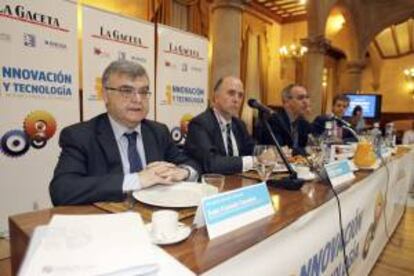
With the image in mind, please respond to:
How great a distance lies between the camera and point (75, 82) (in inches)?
110

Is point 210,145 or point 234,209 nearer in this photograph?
point 234,209

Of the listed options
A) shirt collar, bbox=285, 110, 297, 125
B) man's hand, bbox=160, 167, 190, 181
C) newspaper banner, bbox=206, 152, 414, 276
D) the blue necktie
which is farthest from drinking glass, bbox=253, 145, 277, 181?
shirt collar, bbox=285, 110, 297, 125

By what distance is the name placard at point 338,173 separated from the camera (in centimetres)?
146

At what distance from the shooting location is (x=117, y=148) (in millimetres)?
1455

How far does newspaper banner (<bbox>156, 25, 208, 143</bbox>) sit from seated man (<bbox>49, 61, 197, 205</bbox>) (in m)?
2.08

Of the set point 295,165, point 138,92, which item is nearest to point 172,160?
point 138,92

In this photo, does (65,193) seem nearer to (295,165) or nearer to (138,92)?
(138,92)

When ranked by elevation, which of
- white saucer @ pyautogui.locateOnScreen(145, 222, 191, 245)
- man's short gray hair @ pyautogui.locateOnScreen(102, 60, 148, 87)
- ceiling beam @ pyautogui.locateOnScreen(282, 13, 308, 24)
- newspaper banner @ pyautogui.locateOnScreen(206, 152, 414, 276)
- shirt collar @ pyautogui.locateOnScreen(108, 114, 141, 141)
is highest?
ceiling beam @ pyautogui.locateOnScreen(282, 13, 308, 24)

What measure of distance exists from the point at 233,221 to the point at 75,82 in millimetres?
→ 2329

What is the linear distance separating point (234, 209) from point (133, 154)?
0.74m

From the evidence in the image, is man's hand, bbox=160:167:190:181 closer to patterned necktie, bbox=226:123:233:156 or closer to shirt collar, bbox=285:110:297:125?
patterned necktie, bbox=226:123:233:156

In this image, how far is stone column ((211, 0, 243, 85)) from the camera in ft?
12.9

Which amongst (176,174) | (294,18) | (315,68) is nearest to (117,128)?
(176,174)

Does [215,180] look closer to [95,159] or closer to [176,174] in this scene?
[176,174]
